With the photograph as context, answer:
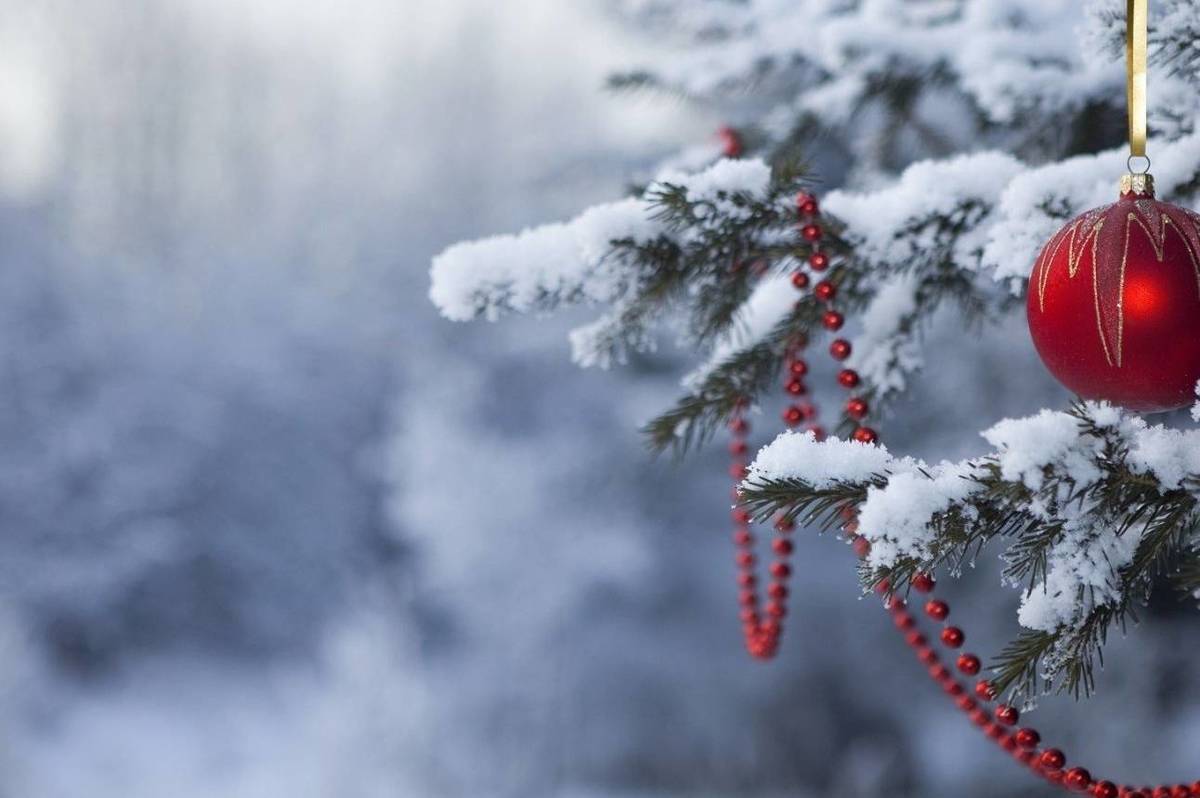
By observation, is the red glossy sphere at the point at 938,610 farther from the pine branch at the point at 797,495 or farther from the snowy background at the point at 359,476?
the snowy background at the point at 359,476

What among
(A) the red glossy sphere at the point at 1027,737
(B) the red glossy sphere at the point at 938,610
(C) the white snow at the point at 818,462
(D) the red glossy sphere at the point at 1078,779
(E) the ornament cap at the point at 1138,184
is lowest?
(D) the red glossy sphere at the point at 1078,779

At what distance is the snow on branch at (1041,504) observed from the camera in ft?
1.19

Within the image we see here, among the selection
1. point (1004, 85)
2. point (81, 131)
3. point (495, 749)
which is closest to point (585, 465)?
point (495, 749)

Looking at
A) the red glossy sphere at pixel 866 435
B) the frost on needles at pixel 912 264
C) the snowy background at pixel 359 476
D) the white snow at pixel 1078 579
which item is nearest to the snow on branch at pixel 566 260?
the frost on needles at pixel 912 264

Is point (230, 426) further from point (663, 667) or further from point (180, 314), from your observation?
point (663, 667)

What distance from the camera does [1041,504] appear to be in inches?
14.4

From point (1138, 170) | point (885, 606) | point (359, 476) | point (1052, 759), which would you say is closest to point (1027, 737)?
point (1052, 759)

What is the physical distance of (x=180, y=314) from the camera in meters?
1.99

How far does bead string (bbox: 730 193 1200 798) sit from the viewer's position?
44 cm

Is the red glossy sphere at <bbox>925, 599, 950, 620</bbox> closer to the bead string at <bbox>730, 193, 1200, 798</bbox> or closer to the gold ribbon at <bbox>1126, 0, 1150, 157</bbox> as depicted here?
the bead string at <bbox>730, 193, 1200, 798</bbox>

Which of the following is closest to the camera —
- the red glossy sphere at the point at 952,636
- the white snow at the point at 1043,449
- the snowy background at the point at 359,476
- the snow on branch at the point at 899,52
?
the white snow at the point at 1043,449

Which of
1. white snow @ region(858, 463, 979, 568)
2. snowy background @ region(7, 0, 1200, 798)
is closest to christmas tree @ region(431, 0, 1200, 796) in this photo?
white snow @ region(858, 463, 979, 568)

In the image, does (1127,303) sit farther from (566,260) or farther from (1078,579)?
(566,260)

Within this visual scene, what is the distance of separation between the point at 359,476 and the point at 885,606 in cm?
175
